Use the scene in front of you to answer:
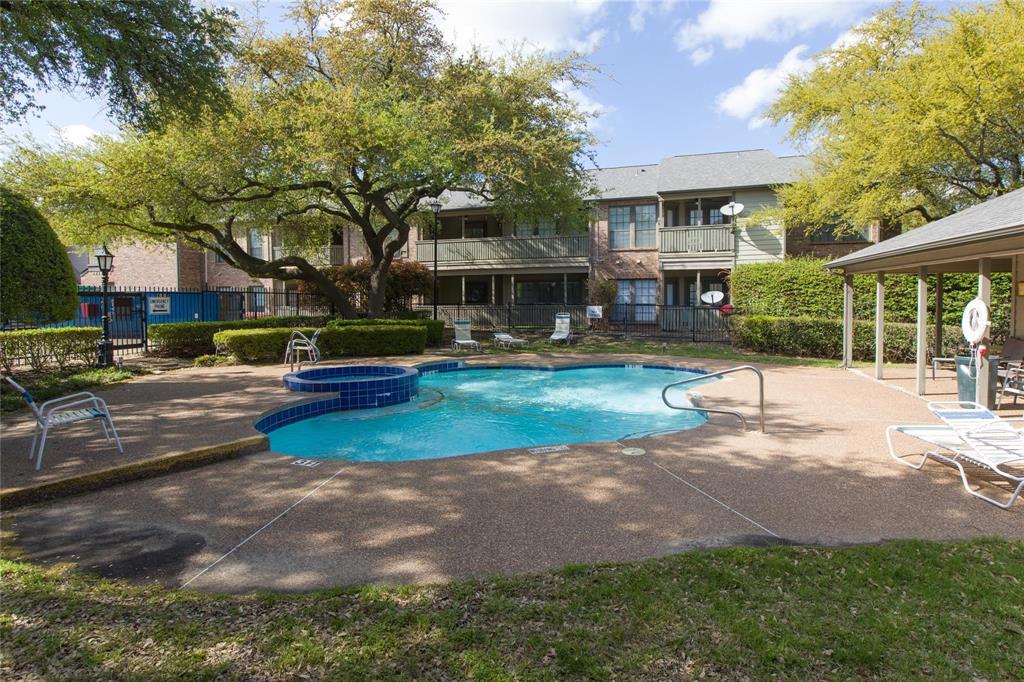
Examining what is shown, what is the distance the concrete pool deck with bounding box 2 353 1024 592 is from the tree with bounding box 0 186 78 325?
160 inches

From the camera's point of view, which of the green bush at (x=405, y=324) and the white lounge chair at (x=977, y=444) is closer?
the white lounge chair at (x=977, y=444)

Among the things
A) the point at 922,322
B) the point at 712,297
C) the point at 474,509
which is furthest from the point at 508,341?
the point at 474,509

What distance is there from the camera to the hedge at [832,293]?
50.9ft

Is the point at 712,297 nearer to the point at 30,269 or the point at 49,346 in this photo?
the point at 30,269

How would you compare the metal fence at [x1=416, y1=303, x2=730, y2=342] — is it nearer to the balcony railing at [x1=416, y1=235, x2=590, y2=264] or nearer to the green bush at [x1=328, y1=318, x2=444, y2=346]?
the balcony railing at [x1=416, y1=235, x2=590, y2=264]

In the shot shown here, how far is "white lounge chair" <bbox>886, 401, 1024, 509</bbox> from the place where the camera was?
4.98 meters

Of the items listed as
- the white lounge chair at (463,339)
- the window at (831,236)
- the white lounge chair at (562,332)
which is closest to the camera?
the white lounge chair at (463,339)

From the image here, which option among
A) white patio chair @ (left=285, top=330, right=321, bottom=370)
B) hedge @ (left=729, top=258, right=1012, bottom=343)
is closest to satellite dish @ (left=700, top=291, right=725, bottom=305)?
hedge @ (left=729, top=258, right=1012, bottom=343)

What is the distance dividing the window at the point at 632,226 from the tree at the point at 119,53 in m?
18.0

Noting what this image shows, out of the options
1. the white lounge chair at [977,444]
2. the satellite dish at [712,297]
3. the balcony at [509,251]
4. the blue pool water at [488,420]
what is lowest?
the blue pool water at [488,420]

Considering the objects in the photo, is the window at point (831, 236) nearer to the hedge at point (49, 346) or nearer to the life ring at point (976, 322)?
the life ring at point (976, 322)

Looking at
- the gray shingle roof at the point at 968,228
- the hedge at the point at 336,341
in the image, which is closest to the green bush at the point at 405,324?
the hedge at the point at 336,341

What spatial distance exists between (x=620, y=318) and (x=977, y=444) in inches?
780

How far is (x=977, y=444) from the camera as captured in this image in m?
5.27
